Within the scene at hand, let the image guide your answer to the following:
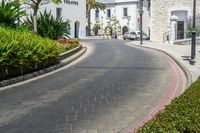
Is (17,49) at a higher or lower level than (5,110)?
higher

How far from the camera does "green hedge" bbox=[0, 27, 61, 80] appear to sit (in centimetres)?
1486

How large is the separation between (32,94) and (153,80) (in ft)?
16.3

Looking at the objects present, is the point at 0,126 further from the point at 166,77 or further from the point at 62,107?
the point at 166,77

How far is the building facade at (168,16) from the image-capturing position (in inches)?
1720

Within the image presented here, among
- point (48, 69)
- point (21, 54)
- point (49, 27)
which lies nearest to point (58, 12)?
point (49, 27)

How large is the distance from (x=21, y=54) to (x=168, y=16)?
3205cm

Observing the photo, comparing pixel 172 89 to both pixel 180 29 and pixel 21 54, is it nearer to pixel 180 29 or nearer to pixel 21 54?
pixel 21 54

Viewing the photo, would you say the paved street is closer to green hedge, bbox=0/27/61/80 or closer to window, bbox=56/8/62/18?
green hedge, bbox=0/27/61/80

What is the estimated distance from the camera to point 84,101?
38.1 feet

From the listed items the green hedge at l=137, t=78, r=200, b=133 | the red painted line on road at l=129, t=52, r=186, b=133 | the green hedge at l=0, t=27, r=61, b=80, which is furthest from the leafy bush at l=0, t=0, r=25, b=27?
the green hedge at l=137, t=78, r=200, b=133

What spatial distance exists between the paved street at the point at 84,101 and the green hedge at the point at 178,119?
1733 mm

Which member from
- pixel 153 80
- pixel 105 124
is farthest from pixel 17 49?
pixel 105 124

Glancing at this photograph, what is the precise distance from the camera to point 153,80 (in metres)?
15.6

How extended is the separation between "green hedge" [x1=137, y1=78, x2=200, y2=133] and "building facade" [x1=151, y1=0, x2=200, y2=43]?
3531 cm
